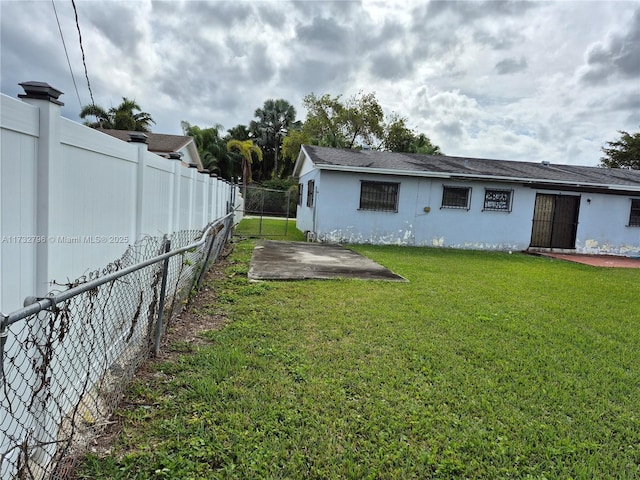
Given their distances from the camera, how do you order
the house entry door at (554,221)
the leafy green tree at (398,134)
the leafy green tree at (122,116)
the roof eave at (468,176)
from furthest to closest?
the leafy green tree at (398,134) → the leafy green tree at (122,116) → the house entry door at (554,221) → the roof eave at (468,176)

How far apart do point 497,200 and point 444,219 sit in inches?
84.9

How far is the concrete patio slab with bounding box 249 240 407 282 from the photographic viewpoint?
24.3 ft

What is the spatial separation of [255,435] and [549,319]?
4.77 meters

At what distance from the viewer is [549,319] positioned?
5.47 metres

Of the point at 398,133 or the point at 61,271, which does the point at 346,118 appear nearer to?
the point at 398,133

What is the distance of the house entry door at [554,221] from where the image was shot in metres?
14.5

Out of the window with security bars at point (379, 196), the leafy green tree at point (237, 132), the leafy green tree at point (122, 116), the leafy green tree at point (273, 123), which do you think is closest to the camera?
the window with security bars at point (379, 196)

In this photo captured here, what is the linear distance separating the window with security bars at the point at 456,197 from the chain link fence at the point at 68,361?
1175cm

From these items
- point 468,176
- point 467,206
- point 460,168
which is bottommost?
point 467,206

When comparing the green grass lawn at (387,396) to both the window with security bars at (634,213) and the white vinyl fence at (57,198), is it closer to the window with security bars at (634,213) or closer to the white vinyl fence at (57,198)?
the white vinyl fence at (57,198)

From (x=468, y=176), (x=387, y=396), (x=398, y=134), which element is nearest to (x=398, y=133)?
(x=398, y=134)

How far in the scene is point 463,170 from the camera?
13969 mm

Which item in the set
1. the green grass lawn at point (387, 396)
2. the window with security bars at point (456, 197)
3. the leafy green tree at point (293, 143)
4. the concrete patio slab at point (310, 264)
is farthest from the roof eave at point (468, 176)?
the leafy green tree at point (293, 143)

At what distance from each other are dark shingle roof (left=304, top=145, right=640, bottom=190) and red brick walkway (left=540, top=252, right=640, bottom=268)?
2.59 metres
